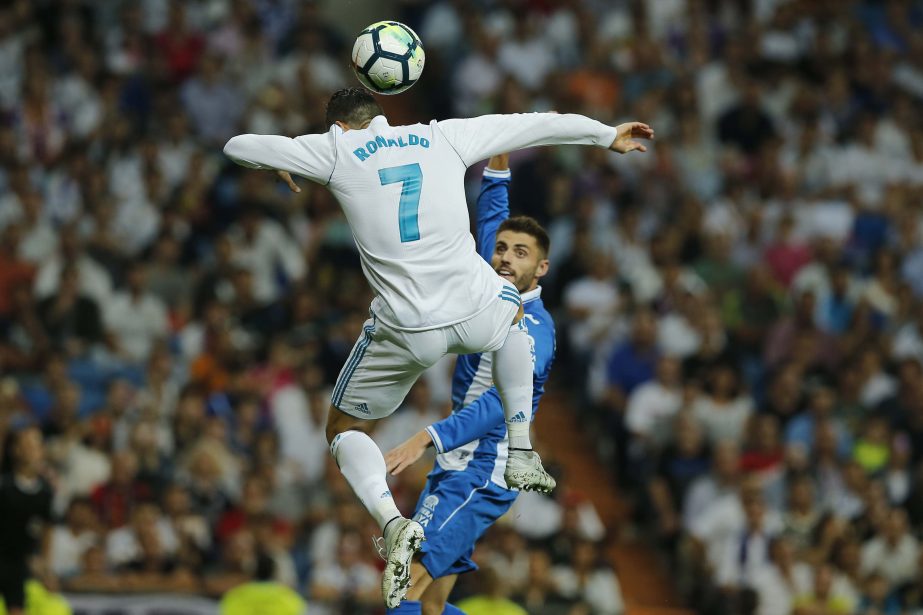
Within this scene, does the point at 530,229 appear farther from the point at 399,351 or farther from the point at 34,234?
the point at 34,234

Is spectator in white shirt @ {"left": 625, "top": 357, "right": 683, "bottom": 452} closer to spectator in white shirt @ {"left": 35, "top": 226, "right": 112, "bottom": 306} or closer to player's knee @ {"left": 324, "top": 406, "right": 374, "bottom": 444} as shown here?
spectator in white shirt @ {"left": 35, "top": 226, "right": 112, "bottom": 306}

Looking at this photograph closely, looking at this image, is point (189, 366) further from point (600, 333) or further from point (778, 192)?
point (778, 192)

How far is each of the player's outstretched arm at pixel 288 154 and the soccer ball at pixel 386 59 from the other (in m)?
0.36

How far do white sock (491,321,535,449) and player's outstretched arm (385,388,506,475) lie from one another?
0.22m

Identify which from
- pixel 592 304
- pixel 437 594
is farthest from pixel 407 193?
pixel 592 304

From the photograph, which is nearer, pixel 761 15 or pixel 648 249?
pixel 648 249

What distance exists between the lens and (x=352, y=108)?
25.1 ft

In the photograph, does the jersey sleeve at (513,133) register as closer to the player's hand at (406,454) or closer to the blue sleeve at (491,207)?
the blue sleeve at (491,207)

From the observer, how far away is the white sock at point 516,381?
315 inches

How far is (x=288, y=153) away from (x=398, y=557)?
1912 millimetres

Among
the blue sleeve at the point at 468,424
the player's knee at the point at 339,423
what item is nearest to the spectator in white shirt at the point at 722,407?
the blue sleeve at the point at 468,424

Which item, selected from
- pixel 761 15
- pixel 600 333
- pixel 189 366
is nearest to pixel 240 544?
pixel 189 366

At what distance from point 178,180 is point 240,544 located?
4823 millimetres

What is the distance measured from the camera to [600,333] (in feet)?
49.4
